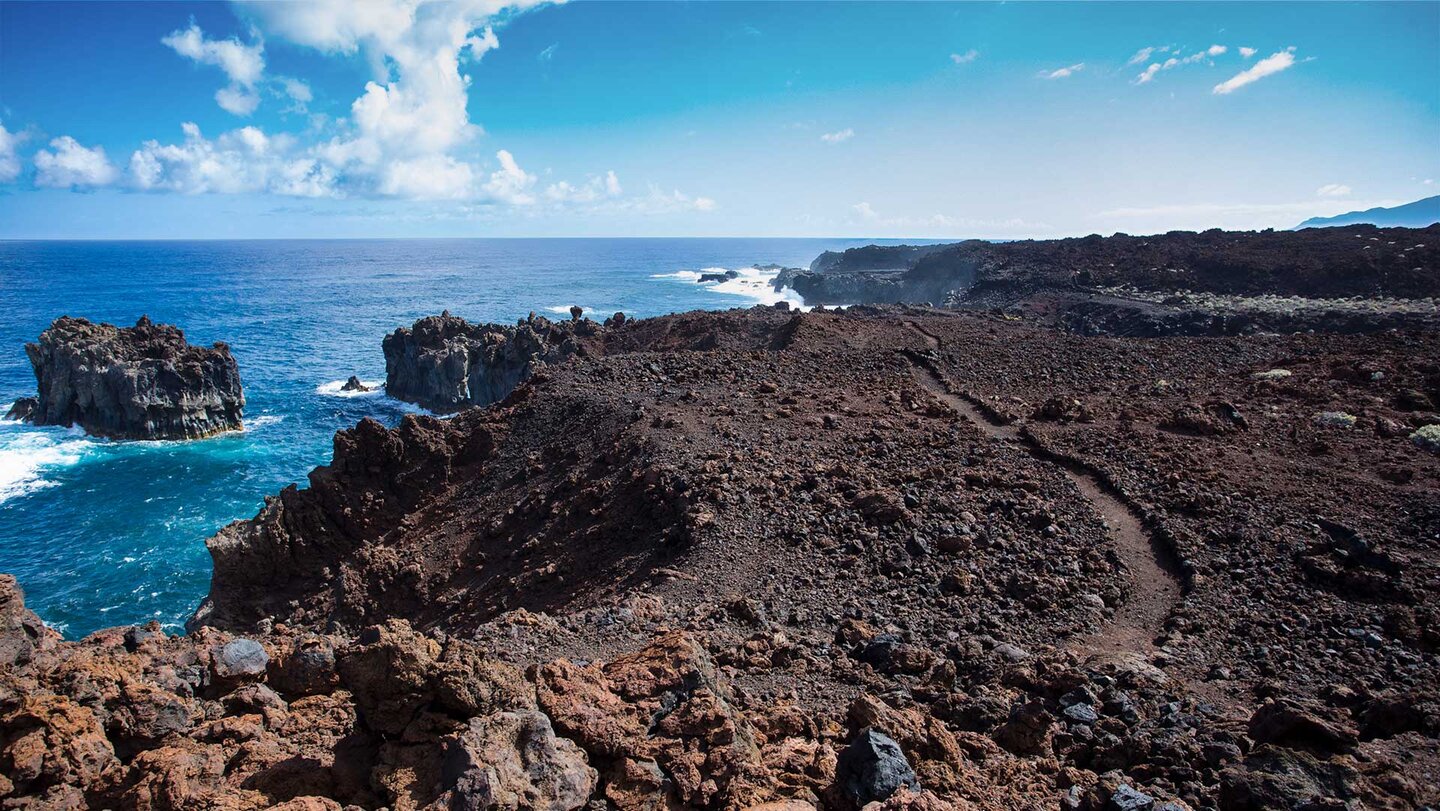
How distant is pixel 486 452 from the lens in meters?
18.9

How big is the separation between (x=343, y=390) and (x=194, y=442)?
11406 mm

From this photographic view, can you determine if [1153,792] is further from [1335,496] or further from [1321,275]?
[1321,275]

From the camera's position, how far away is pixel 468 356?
44.4 meters

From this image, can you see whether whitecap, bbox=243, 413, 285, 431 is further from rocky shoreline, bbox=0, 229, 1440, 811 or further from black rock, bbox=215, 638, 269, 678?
black rock, bbox=215, 638, 269, 678

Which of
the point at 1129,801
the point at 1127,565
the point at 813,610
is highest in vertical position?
the point at 1129,801

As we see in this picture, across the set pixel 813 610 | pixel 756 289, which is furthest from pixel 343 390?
pixel 756 289

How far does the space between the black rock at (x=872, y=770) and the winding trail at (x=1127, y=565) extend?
493 cm

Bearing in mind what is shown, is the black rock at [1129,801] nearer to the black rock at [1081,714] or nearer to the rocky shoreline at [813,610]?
the rocky shoreline at [813,610]

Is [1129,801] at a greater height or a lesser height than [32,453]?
greater

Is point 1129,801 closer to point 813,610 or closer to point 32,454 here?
point 813,610

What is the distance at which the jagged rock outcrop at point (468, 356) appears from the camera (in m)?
39.7

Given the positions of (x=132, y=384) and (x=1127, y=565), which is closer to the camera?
(x=1127, y=565)

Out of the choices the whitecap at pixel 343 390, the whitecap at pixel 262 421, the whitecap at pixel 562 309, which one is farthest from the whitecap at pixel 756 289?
the whitecap at pixel 262 421

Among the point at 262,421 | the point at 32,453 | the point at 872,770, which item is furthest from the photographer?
the point at 262,421
